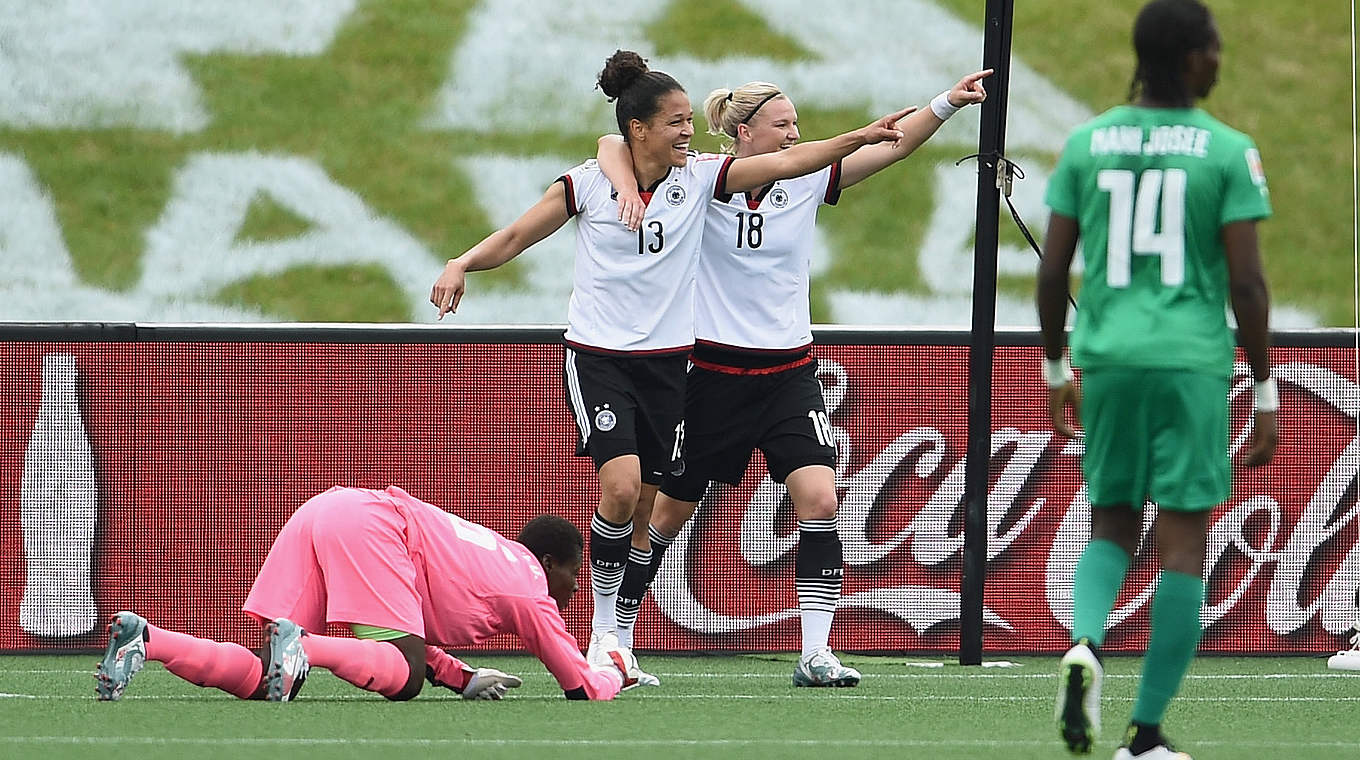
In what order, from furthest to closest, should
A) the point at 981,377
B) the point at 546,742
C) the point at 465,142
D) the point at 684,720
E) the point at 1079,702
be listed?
the point at 465,142, the point at 981,377, the point at 684,720, the point at 546,742, the point at 1079,702

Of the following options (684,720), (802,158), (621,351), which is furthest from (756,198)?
(684,720)

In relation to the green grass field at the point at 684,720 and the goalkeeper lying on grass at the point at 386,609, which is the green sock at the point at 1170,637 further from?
the goalkeeper lying on grass at the point at 386,609

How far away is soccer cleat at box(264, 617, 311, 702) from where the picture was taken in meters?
5.57

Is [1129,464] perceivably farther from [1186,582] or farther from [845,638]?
[845,638]

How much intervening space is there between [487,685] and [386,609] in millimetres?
434

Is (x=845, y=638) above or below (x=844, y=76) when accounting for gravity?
below

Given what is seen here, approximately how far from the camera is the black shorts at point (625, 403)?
6754 millimetres

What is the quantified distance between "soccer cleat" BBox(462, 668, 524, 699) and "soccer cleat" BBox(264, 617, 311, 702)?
23.1 inches

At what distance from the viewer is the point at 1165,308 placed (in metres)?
4.17

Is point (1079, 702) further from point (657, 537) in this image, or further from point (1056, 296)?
point (657, 537)

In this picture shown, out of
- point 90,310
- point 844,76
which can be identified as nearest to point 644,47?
point 844,76

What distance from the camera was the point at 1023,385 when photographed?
28.3 ft

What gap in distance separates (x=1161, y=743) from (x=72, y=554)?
5518 mm

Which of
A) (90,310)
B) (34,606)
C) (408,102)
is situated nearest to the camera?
(34,606)
